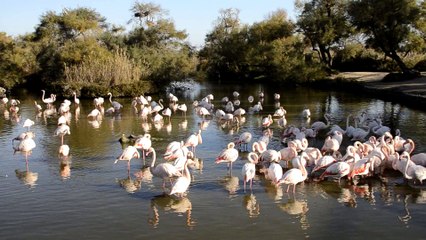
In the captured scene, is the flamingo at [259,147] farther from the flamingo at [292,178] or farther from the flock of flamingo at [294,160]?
the flamingo at [292,178]

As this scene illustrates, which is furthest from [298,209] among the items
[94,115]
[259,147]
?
[94,115]

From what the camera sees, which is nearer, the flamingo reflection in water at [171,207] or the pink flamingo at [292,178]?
the flamingo reflection in water at [171,207]

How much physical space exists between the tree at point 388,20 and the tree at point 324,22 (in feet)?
18.2

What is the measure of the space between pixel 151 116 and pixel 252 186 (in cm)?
1343

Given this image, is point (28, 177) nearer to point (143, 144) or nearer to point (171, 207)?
point (143, 144)

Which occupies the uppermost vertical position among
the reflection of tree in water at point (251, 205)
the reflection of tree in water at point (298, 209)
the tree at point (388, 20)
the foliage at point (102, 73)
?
the tree at point (388, 20)

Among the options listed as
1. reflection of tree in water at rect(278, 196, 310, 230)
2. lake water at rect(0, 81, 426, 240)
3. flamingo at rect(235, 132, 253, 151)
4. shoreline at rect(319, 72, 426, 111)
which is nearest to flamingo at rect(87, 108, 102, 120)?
lake water at rect(0, 81, 426, 240)

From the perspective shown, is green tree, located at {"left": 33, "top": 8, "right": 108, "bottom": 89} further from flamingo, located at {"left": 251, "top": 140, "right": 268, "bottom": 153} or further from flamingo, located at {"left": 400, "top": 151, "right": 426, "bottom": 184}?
flamingo, located at {"left": 400, "top": 151, "right": 426, "bottom": 184}

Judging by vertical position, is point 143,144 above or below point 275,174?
above

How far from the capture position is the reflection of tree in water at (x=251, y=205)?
30.8 feet

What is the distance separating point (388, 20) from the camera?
3600 cm

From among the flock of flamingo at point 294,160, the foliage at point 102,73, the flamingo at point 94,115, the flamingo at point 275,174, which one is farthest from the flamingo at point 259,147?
the foliage at point 102,73

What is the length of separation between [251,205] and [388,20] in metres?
30.2

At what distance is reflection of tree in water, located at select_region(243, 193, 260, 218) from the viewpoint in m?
9.38
